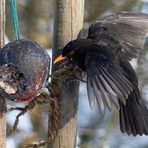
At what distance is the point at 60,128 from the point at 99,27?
68 cm

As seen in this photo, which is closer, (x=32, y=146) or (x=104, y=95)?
(x=104, y=95)

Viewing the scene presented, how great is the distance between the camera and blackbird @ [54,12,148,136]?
242cm

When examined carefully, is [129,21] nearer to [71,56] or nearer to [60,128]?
[71,56]

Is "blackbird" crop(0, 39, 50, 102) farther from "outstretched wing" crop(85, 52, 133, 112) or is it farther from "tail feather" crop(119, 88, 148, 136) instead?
"tail feather" crop(119, 88, 148, 136)

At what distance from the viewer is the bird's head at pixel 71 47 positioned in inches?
96.9

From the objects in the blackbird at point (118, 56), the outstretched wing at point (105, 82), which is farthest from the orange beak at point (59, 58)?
the outstretched wing at point (105, 82)

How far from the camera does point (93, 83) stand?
228 cm

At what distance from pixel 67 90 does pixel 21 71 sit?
52 centimetres

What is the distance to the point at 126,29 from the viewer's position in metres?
2.85

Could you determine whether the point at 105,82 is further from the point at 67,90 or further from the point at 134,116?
the point at 134,116

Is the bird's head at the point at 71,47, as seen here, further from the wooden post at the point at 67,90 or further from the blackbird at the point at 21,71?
the blackbird at the point at 21,71

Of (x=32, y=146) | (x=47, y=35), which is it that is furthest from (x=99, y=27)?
(x=47, y=35)

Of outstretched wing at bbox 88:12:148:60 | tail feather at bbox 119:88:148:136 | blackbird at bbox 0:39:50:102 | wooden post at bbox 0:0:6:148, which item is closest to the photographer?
blackbird at bbox 0:39:50:102

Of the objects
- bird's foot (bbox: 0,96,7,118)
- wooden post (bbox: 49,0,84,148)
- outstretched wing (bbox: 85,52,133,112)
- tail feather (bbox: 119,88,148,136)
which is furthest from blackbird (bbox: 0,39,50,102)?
tail feather (bbox: 119,88,148,136)
